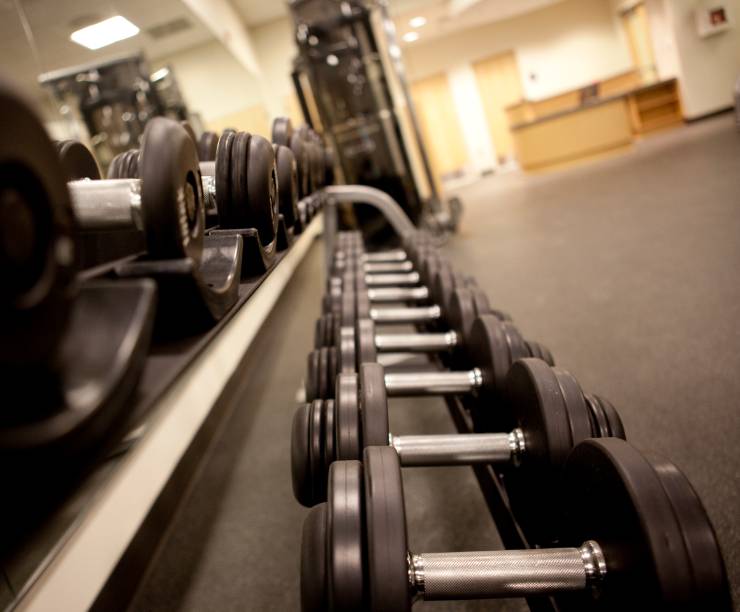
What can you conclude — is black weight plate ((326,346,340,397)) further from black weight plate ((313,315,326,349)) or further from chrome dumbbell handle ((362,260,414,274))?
chrome dumbbell handle ((362,260,414,274))

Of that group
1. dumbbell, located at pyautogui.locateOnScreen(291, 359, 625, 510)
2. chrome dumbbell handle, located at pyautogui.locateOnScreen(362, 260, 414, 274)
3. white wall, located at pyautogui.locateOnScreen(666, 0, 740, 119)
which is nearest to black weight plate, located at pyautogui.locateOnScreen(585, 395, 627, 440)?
dumbbell, located at pyautogui.locateOnScreen(291, 359, 625, 510)

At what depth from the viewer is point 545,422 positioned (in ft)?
2.96

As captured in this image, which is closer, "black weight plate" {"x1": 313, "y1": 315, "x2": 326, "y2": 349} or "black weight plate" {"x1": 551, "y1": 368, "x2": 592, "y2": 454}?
"black weight plate" {"x1": 551, "y1": 368, "x2": 592, "y2": 454}

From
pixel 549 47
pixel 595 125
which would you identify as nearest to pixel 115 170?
pixel 595 125

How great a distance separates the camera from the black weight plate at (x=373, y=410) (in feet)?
3.22

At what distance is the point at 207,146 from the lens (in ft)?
4.35

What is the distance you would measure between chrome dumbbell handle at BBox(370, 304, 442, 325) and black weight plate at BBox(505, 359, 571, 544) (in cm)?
101

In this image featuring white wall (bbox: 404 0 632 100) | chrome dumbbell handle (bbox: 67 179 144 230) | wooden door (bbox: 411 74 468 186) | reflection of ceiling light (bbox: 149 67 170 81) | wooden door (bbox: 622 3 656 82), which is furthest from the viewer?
wooden door (bbox: 411 74 468 186)

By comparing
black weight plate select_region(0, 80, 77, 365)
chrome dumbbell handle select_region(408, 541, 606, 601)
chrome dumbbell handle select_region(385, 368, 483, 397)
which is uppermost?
black weight plate select_region(0, 80, 77, 365)

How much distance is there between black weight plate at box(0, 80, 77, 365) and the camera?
314mm

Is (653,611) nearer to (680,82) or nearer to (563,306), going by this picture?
(563,306)

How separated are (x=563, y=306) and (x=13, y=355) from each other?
8.91 ft

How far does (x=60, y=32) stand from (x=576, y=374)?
9.48 ft

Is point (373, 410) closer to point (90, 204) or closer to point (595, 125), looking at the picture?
point (90, 204)
